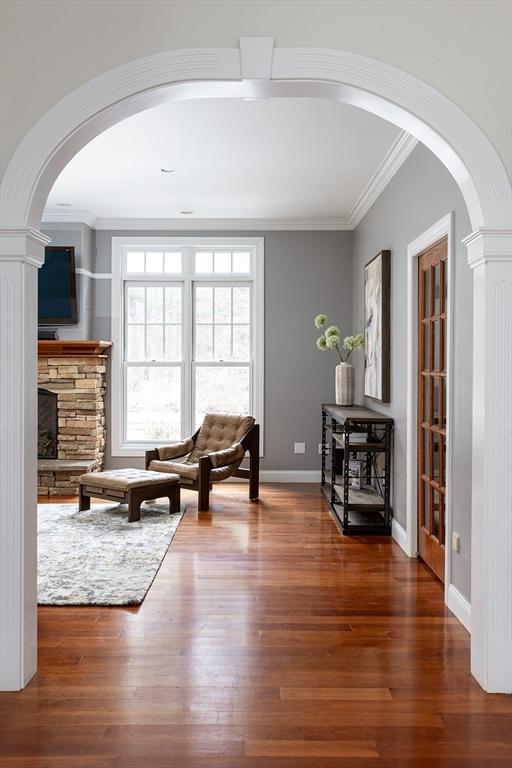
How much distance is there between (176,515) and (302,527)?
1100 millimetres

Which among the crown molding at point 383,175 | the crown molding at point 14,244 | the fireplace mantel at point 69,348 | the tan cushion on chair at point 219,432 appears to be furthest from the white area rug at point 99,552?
the crown molding at point 383,175

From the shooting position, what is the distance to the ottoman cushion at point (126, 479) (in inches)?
203

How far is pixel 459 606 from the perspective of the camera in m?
3.27

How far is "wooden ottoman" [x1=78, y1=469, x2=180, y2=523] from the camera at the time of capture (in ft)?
16.9

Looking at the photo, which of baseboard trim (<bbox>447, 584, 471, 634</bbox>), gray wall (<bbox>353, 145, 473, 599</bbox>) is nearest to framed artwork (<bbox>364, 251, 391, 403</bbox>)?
gray wall (<bbox>353, 145, 473, 599</bbox>)

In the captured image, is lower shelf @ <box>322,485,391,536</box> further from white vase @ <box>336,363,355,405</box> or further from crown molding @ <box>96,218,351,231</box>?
crown molding @ <box>96,218,351,231</box>

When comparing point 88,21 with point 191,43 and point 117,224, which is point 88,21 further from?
point 117,224

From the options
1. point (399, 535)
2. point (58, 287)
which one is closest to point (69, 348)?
point (58, 287)

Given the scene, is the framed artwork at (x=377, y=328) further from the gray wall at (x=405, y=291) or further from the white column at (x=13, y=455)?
the white column at (x=13, y=455)

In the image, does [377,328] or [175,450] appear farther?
[175,450]

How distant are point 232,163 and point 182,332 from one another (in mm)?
2385

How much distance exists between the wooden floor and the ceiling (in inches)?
115

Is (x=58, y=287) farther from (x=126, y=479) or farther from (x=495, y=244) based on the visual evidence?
(x=495, y=244)

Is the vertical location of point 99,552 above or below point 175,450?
below
